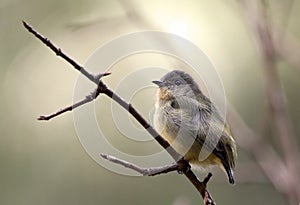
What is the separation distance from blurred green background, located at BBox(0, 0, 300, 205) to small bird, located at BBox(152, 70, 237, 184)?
197cm

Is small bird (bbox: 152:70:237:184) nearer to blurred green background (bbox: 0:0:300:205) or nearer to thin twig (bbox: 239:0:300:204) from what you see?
thin twig (bbox: 239:0:300:204)

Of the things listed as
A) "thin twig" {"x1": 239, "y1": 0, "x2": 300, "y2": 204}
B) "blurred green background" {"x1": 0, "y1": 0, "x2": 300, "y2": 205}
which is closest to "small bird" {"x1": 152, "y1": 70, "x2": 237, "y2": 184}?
"thin twig" {"x1": 239, "y1": 0, "x2": 300, "y2": 204}

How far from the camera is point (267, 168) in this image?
185 centimetres

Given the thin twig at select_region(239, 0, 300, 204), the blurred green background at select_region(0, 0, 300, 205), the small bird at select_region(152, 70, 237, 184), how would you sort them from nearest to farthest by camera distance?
the thin twig at select_region(239, 0, 300, 204), the small bird at select_region(152, 70, 237, 184), the blurred green background at select_region(0, 0, 300, 205)

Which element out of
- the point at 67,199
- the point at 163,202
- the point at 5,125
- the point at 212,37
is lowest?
the point at 163,202

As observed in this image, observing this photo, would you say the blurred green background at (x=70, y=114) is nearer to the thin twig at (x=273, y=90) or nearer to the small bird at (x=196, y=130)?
the small bird at (x=196, y=130)

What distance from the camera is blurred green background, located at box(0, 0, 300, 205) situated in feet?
13.9

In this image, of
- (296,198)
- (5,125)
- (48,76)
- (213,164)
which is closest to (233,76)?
(48,76)

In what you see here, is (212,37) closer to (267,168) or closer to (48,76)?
(48,76)

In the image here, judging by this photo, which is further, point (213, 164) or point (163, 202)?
point (163, 202)

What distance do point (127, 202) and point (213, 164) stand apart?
2290 mm

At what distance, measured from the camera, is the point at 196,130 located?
201 centimetres

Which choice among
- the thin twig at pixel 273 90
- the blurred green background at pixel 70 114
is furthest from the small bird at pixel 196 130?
the blurred green background at pixel 70 114

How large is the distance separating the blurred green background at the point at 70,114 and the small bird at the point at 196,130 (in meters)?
1.97
